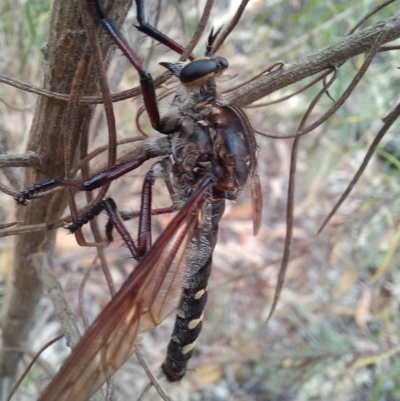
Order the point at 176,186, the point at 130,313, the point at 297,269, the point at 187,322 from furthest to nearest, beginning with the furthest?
the point at 297,269
the point at 187,322
the point at 176,186
the point at 130,313

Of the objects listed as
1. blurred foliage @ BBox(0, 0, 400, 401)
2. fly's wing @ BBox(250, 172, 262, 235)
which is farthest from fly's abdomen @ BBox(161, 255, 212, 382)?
blurred foliage @ BBox(0, 0, 400, 401)

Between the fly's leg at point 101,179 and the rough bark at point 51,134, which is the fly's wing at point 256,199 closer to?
the fly's leg at point 101,179

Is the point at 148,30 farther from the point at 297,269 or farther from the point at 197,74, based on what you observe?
the point at 297,269

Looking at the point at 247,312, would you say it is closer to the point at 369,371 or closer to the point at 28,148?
the point at 369,371

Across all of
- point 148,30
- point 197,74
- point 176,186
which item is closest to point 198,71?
point 197,74

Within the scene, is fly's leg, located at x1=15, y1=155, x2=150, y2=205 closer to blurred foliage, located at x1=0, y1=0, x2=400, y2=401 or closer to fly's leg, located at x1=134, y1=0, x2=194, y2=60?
fly's leg, located at x1=134, y1=0, x2=194, y2=60

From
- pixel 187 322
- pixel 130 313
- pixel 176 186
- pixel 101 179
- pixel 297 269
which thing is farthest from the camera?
pixel 297 269
